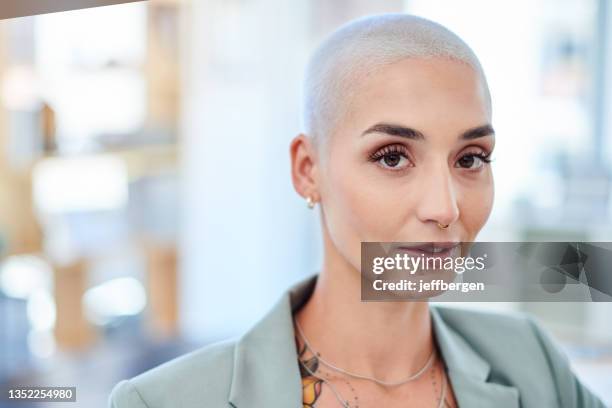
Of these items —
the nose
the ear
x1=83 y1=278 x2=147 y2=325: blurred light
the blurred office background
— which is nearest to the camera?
the nose

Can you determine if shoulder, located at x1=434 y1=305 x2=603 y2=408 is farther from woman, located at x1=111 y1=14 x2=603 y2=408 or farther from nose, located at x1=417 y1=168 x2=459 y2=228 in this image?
nose, located at x1=417 y1=168 x2=459 y2=228

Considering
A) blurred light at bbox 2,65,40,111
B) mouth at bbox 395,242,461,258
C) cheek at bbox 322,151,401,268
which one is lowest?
mouth at bbox 395,242,461,258

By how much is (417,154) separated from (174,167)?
250 cm

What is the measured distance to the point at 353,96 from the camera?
81 centimetres

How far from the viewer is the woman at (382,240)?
784mm

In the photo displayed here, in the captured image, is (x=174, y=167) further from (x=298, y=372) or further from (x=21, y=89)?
(x=298, y=372)

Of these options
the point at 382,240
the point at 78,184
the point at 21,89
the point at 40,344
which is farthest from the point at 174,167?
the point at 382,240

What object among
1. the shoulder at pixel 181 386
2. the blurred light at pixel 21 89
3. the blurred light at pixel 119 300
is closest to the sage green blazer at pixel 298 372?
the shoulder at pixel 181 386

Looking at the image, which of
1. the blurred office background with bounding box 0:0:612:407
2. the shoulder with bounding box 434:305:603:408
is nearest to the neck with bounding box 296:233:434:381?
the shoulder with bounding box 434:305:603:408

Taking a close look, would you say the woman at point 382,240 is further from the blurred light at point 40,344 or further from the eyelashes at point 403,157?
the blurred light at point 40,344

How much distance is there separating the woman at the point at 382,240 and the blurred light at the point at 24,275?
1.79 meters

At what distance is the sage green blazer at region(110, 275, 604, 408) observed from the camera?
85cm

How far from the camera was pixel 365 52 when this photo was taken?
81 cm

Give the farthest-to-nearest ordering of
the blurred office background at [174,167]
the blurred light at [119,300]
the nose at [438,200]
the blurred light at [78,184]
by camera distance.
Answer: the blurred light at [119,300]
the blurred light at [78,184]
the blurred office background at [174,167]
the nose at [438,200]
